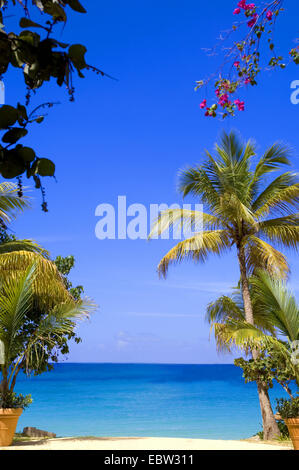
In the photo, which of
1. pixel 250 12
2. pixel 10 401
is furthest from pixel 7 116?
pixel 10 401

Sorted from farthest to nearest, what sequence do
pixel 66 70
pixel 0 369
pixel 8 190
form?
pixel 8 190
pixel 0 369
pixel 66 70

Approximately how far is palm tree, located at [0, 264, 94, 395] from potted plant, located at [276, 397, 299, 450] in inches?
167

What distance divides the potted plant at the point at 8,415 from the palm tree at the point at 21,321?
165 millimetres

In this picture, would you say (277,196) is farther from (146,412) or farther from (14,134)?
(146,412)

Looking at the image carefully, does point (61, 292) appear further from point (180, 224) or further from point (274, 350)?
point (274, 350)

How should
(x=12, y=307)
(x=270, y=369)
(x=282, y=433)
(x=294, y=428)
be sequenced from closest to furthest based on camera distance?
(x=294, y=428) < (x=12, y=307) < (x=270, y=369) < (x=282, y=433)

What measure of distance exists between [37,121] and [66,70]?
0.17 meters

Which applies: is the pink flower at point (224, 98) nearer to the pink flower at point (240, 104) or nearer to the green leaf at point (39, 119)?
the pink flower at point (240, 104)

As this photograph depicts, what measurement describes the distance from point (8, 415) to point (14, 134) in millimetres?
9243

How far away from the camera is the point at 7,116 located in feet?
4.71

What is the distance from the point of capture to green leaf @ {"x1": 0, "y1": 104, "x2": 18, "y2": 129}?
1428 mm

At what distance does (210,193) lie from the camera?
12.2m

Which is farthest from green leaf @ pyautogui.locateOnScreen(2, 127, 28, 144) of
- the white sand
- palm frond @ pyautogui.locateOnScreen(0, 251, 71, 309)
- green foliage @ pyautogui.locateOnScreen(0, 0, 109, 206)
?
palm frond @ pyautogui.locateOnScreen(0, 251, 71, 309)
